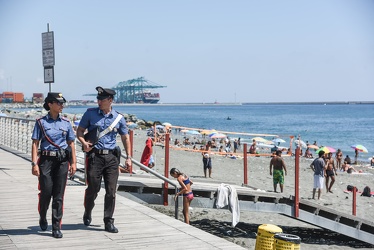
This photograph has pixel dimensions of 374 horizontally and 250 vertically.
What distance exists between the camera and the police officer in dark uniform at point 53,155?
6461mm

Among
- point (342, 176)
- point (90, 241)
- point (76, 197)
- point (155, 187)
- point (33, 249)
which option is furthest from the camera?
point (342, 176)

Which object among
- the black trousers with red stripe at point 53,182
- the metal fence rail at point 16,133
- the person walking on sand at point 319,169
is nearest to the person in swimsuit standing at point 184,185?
the black trousers with red stripe at point 53,182

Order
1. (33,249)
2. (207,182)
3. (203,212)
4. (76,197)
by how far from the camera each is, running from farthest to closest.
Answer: (203,212) → (207,182) → (76,197) → (33,249)

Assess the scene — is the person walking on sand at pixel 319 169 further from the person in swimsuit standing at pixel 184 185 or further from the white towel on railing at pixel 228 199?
the person in swimsuit standing at pixel 184 185

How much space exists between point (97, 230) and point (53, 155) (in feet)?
3.81

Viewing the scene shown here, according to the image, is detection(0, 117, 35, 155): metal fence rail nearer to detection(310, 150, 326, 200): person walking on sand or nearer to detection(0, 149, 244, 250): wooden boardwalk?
detection(0, 149, 244, 250): wooden boardwalk

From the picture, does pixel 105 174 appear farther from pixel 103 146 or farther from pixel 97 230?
pixel 97 230

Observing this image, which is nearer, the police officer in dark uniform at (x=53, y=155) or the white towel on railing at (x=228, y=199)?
the police officer in dark uniform at (x=53, y=155)

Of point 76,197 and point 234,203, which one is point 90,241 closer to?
point 76,197

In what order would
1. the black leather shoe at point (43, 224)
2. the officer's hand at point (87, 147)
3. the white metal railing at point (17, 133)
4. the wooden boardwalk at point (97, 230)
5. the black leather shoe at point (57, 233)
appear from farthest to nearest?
the white metal railing at point (17, 133) → the black leather shoe at point (43, 224) → the officer's hand at point (87, 147) → the black leather shoe at point (57, 233) → the wooden boardwalk at point (97, 230)

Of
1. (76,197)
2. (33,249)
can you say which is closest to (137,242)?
(33,249)

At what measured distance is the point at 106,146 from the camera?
22.1ft

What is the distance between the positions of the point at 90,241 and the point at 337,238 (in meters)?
8.96

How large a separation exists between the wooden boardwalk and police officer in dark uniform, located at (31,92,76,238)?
1.10ft
